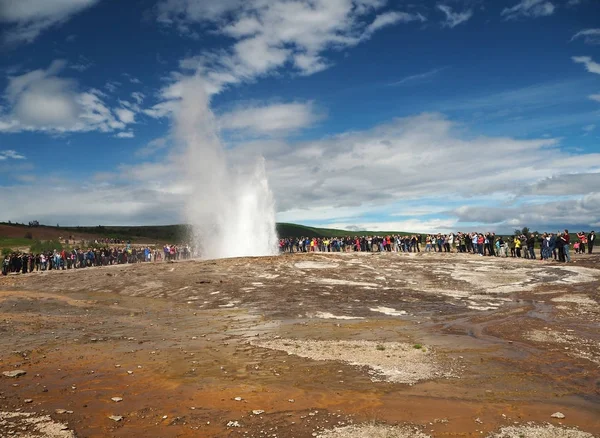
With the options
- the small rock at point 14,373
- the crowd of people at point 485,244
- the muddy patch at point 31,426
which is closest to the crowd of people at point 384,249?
the crowd of people at point 485,244

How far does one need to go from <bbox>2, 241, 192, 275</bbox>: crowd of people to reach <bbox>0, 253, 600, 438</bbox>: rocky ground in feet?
54.8

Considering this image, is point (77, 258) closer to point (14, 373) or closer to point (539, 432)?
point (14, 373)

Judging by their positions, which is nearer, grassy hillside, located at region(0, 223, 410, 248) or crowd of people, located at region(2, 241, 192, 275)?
crowd of people, located at region(2, 241, 192, 275)

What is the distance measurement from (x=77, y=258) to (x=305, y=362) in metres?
37.0

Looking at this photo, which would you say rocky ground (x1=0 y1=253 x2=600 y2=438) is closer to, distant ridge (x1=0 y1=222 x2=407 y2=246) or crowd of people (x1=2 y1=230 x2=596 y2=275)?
crowd of people (x1=2 y1=230 x2=596 y2=275)

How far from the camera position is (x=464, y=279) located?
24.1m

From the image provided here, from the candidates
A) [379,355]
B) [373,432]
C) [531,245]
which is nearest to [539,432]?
[373,432]

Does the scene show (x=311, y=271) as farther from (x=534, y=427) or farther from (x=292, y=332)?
(x=534, y=427)

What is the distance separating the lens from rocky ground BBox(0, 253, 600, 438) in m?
6.49

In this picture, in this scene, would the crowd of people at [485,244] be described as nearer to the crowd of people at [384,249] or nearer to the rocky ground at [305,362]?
the crowd of people at [384,249]

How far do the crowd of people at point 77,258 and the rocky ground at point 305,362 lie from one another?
16695 mm

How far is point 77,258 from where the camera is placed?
4009cm

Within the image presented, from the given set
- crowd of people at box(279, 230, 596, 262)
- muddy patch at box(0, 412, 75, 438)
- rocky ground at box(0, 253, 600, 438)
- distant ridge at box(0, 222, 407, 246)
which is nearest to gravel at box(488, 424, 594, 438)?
rocky ground at box(0, 253, 600, 438)

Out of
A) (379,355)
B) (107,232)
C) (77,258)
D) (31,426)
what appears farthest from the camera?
(107,232)
